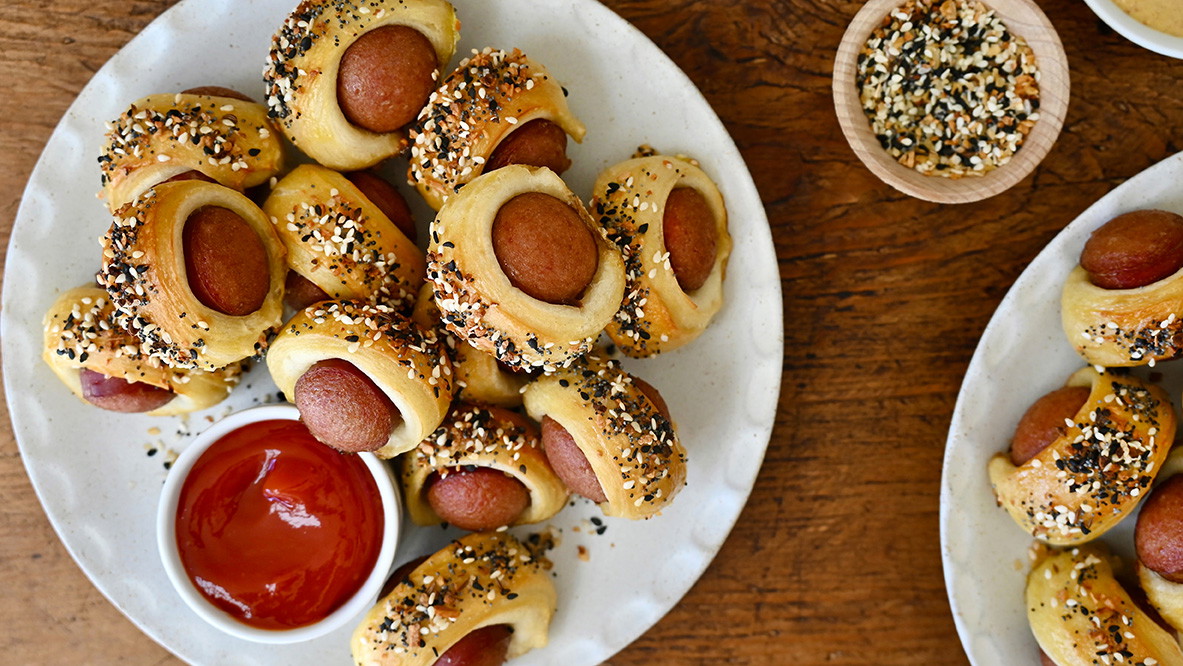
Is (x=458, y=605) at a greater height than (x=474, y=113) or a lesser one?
lesser

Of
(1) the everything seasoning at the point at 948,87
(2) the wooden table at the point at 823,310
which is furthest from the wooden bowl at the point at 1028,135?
(2) the wooden table at the point at 823,310

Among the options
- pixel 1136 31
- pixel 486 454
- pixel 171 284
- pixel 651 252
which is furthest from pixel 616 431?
pixel 1136 31

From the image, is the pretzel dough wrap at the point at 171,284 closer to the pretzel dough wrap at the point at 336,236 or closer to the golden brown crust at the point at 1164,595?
the pretzel dough wrap at the point at 336,236

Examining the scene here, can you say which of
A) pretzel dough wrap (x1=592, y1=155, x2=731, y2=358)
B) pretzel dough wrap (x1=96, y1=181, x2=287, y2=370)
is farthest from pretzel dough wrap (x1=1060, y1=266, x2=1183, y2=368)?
pretzel dough wrap (x1=96, y1=181, x2=287, y2=370)

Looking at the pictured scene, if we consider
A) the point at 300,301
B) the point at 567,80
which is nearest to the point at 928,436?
the point at 567,80

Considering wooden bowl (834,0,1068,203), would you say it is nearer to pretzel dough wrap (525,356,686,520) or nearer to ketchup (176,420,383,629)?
pretzel dough wrap (525,356,686,520)

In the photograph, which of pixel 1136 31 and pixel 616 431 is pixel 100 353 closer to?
pixel 616 431
